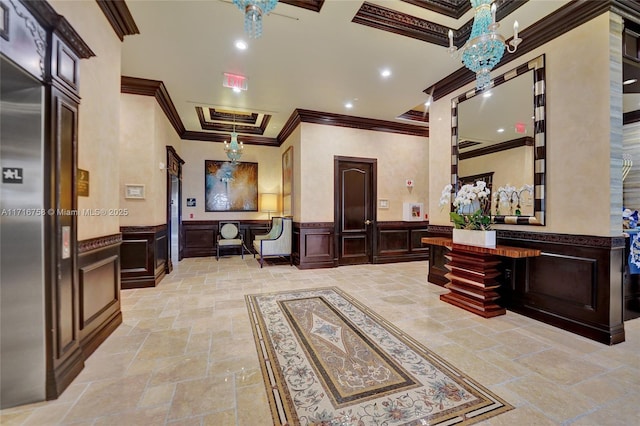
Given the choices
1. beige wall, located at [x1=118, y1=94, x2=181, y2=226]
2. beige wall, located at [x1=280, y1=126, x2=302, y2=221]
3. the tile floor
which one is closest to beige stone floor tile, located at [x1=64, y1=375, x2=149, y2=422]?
the tile floor

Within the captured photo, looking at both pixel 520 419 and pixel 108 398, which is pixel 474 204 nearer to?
pixel 520 419

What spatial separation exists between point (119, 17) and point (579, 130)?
4.91 metres

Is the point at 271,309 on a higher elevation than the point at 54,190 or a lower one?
lower

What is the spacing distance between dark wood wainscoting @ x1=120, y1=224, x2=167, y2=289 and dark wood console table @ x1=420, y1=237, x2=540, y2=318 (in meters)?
4.55

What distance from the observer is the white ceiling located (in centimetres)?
295

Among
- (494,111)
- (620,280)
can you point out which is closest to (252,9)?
(494,111)

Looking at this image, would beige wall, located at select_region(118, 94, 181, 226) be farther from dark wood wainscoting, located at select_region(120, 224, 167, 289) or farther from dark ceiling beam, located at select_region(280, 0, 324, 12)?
dark ceiling beam, located at select_region(280, 0, 324, 12)

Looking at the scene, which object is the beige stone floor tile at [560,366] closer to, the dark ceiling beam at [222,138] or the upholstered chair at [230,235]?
the upholstered chair at [230,235]

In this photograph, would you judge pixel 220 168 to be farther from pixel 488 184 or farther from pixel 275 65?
pixel 488 184

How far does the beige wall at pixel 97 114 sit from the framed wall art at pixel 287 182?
156 inches

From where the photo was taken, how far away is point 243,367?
213 centimetres

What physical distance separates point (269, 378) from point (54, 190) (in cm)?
200

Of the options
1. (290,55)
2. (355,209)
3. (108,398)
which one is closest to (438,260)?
(355,209)

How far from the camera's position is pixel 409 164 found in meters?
6.71
